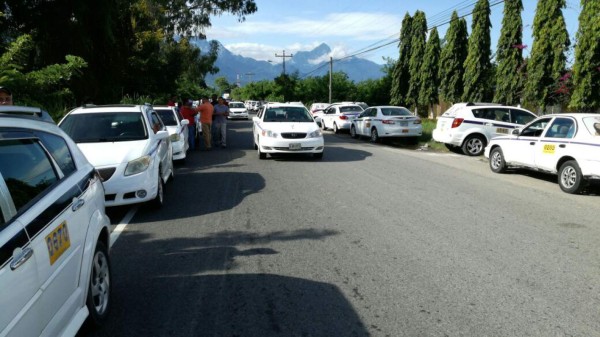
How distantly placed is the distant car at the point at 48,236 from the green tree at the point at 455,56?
28458mm

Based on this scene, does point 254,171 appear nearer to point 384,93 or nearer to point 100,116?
point 100,116

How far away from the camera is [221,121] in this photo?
1738 cm

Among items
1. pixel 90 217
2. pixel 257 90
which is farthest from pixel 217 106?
pixel 257 90

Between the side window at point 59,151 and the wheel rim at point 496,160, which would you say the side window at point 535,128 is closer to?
the wheel rim at point 496,160

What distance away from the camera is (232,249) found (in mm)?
5656

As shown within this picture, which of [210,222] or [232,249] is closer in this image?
[232,249]

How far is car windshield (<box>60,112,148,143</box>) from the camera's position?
8078 millimetres

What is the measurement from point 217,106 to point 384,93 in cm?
3673

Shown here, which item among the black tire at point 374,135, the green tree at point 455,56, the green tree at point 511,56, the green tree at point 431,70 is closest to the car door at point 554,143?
the black tire at point 374,135

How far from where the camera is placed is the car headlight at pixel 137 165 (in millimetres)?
7173

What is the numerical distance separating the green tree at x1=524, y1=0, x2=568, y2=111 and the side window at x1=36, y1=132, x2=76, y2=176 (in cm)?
1933

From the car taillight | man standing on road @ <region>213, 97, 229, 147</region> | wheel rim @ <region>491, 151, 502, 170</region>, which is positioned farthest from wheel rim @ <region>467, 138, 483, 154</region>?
man standing on road @ <region>213, 97, 229, 147</region>

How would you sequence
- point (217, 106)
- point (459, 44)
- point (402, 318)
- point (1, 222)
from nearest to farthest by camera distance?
point (1, 222)
point (402, 318)
point (217, 106)
point (459, 44)

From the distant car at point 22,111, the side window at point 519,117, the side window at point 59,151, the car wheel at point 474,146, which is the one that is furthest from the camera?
the car wheel at point 474,146
